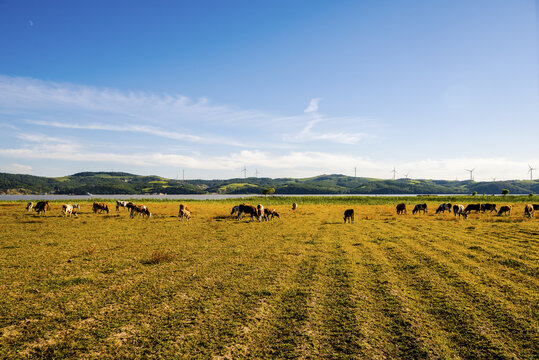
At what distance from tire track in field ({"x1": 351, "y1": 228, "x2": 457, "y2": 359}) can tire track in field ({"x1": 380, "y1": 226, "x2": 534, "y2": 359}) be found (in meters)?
0.47

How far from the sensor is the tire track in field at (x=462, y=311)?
6609mm

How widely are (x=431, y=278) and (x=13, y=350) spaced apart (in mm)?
14810

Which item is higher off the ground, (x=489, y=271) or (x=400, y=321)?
(x=489, y=271)

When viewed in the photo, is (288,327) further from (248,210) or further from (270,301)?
(248,210)

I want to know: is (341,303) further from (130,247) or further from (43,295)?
(130,247)

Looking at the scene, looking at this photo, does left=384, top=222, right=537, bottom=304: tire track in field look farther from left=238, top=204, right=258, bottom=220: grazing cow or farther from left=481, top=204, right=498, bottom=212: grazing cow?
left=481, top=204, right=498, bottom=212: grazing cow

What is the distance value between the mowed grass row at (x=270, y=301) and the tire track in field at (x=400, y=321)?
1.7 inches

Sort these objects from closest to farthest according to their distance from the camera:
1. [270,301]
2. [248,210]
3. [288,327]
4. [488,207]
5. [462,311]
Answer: [288,327], [462,311], [270,301], [248,210], [488,207]

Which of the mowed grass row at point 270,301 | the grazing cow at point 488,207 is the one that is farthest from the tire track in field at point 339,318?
the grazing cow at point 488,207

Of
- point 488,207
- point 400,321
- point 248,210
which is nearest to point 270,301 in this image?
point 400,321

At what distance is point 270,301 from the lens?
30.4 ft

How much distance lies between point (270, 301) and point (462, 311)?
6.45 m

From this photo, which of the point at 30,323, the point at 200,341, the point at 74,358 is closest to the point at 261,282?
the point at 200,341

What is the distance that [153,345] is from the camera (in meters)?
6.66
